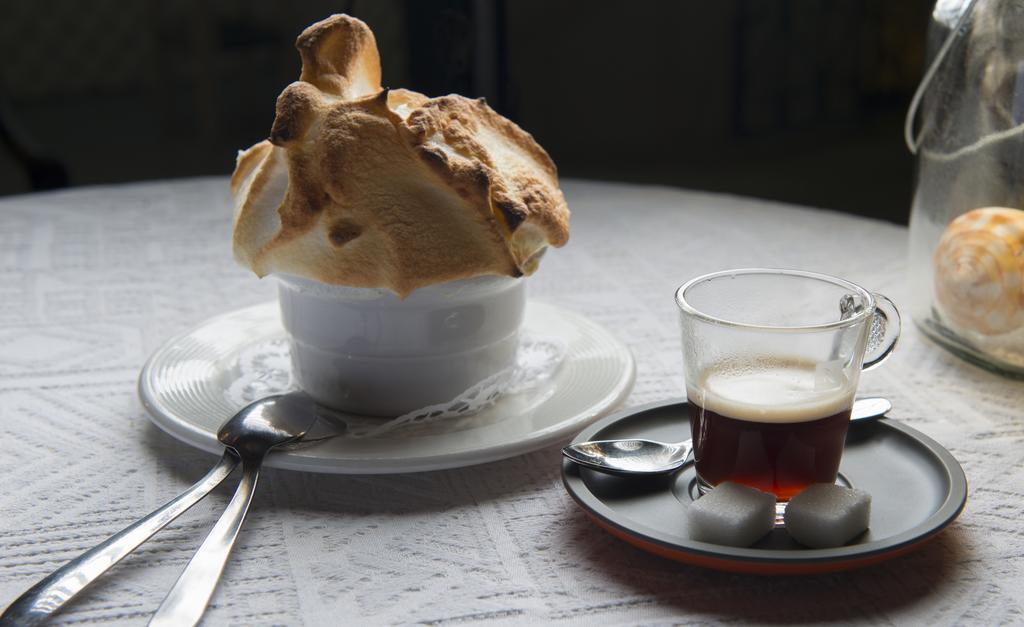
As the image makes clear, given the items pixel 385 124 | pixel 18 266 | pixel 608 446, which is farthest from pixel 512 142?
pixel 18 266

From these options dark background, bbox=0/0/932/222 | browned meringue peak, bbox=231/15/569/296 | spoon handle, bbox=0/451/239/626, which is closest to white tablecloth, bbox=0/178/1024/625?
spoon handle, bbox=0/451/239/626

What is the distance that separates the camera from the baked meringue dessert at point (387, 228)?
0.73 m

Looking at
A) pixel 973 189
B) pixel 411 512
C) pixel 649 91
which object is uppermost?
pixel 973 189

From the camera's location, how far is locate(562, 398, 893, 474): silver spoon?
2.17 ft

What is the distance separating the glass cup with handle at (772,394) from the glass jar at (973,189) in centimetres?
28

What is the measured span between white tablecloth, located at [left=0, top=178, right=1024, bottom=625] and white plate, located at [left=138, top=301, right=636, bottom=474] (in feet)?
0.07

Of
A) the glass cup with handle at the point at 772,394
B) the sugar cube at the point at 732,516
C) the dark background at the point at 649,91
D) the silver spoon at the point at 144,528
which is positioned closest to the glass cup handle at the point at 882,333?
the glass cup with handle at the point at 772,394

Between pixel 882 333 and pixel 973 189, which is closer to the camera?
pixel 882 333

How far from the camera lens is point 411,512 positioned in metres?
0.68

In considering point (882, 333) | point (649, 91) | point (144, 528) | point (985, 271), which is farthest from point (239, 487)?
point (649, 91)

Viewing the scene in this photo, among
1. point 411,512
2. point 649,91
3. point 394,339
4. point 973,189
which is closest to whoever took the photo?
point 411,512

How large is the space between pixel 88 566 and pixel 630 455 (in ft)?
1.06

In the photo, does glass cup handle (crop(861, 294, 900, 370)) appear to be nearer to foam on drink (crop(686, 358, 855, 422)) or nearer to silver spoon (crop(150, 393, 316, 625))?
foam on drink (crop(686, 358, 855, 422))

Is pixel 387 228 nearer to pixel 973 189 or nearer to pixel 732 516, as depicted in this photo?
pixel 732 516
